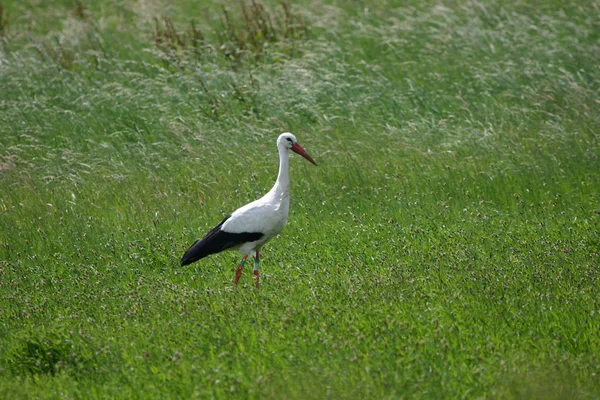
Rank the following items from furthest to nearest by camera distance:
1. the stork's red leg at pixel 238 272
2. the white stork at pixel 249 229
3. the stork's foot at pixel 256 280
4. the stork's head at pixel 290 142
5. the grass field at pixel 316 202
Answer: the stork's head at pixel 290 142 → the stork's red leg at pixel 238 272 → the white stork at pixel 249 229 → the stork's foot at pixel 256 280 → the grass field at pixel 316 202

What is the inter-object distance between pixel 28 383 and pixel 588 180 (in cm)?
604

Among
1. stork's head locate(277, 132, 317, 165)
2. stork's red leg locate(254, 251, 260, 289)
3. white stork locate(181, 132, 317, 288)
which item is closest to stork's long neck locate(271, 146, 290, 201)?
white stork locate(181, 132, 317, 288)

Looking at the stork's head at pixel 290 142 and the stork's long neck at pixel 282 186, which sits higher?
the stork's head at pixel 290 142

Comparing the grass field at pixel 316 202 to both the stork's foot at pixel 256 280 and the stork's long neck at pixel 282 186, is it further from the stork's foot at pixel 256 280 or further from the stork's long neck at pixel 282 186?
the stork's long neck at pixel 282 186

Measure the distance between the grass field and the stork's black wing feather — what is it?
31cm

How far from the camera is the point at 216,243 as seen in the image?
7.88 meters

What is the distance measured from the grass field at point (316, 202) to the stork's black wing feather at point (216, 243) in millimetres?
308

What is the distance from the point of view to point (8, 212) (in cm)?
1013

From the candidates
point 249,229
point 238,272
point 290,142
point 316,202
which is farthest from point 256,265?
point 316,202

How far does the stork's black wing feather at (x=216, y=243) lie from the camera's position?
7840 mm

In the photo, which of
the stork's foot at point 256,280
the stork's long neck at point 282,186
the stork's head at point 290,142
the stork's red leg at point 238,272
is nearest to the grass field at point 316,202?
the stork's foot at point 256,280

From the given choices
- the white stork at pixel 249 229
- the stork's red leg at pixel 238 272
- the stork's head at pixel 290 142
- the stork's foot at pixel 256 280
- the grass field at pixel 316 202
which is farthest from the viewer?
the stork's head at pixel 290 142

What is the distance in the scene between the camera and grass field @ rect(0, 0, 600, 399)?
6086 millimetres

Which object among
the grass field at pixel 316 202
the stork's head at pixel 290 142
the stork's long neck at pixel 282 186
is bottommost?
the grass field at pixel 316 202
